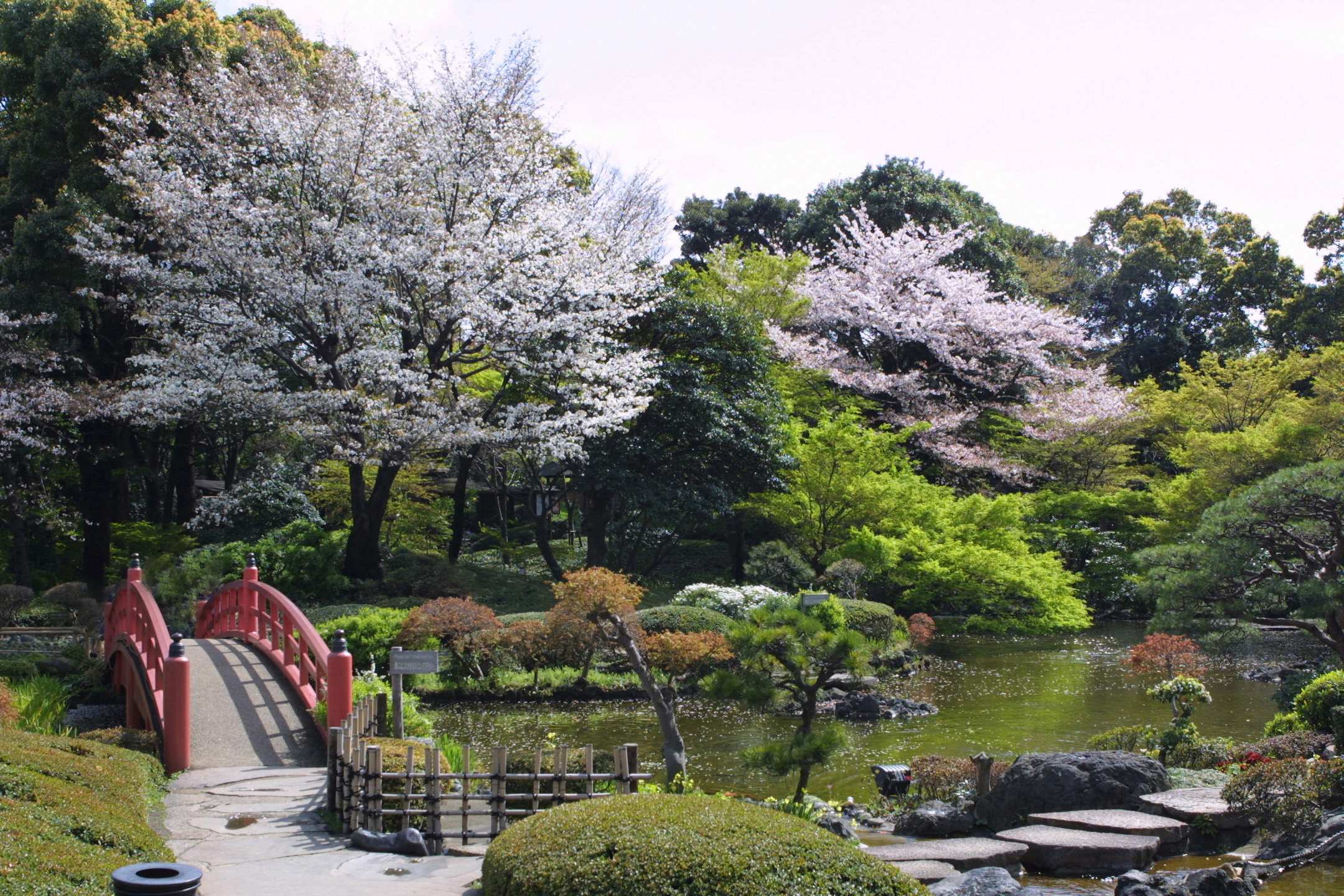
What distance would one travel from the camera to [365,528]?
21.7m

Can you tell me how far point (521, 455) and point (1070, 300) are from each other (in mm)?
29088

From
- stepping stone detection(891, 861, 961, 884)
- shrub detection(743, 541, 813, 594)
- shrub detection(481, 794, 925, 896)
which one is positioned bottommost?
stepping stone detection(891, 861, 961, 884)

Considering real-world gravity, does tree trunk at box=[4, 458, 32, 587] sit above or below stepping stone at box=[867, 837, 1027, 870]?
above

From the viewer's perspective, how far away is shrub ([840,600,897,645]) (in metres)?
19.6

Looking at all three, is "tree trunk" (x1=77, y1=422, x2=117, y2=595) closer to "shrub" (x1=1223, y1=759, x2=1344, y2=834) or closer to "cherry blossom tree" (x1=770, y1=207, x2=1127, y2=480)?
"cherry blossom tree" (x1=770, y1=207, x2=1127, y2=480)

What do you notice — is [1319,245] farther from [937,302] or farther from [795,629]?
[795,629]

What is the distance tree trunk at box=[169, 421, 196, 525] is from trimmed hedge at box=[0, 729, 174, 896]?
1632 centimetres

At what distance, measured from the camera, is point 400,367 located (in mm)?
20078

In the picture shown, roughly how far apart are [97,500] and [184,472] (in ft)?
7.50

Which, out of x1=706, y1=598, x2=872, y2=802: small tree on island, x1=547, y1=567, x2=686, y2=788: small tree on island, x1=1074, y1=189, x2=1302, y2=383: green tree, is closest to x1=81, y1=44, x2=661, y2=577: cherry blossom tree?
x1=547, y1=567, x2=686, y2=788: small tree on island

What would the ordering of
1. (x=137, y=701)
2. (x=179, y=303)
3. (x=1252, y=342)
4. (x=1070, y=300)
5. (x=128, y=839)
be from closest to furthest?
(x=128, y=839), (x=137, y=701), (x=179, y=303), (x=1252, y=342), (x=1070, y=300)

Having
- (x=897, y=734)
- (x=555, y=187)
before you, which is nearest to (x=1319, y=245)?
(x=555, y=187)

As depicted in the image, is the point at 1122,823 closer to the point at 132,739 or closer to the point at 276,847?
the point at 276,847

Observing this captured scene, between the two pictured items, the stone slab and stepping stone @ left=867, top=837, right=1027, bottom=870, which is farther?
the stone slab
